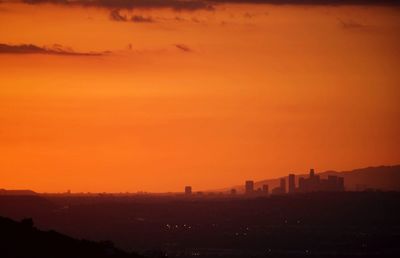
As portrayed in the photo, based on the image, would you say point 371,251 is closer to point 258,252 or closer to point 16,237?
point 258,252

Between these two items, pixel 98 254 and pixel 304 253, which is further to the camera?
pixel 304 253

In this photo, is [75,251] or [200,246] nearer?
[75,251]

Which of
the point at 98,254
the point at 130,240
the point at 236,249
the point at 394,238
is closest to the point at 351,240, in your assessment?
the point at 394,238

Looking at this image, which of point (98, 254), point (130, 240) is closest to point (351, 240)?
point (130, 240)

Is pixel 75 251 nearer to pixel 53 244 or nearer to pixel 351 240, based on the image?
pixel 53 244

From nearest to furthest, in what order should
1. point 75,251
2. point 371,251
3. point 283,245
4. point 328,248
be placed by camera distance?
point 75,251
point 371,251
point 328,248
point 283,245

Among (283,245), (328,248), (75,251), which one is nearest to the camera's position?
(75,251)
